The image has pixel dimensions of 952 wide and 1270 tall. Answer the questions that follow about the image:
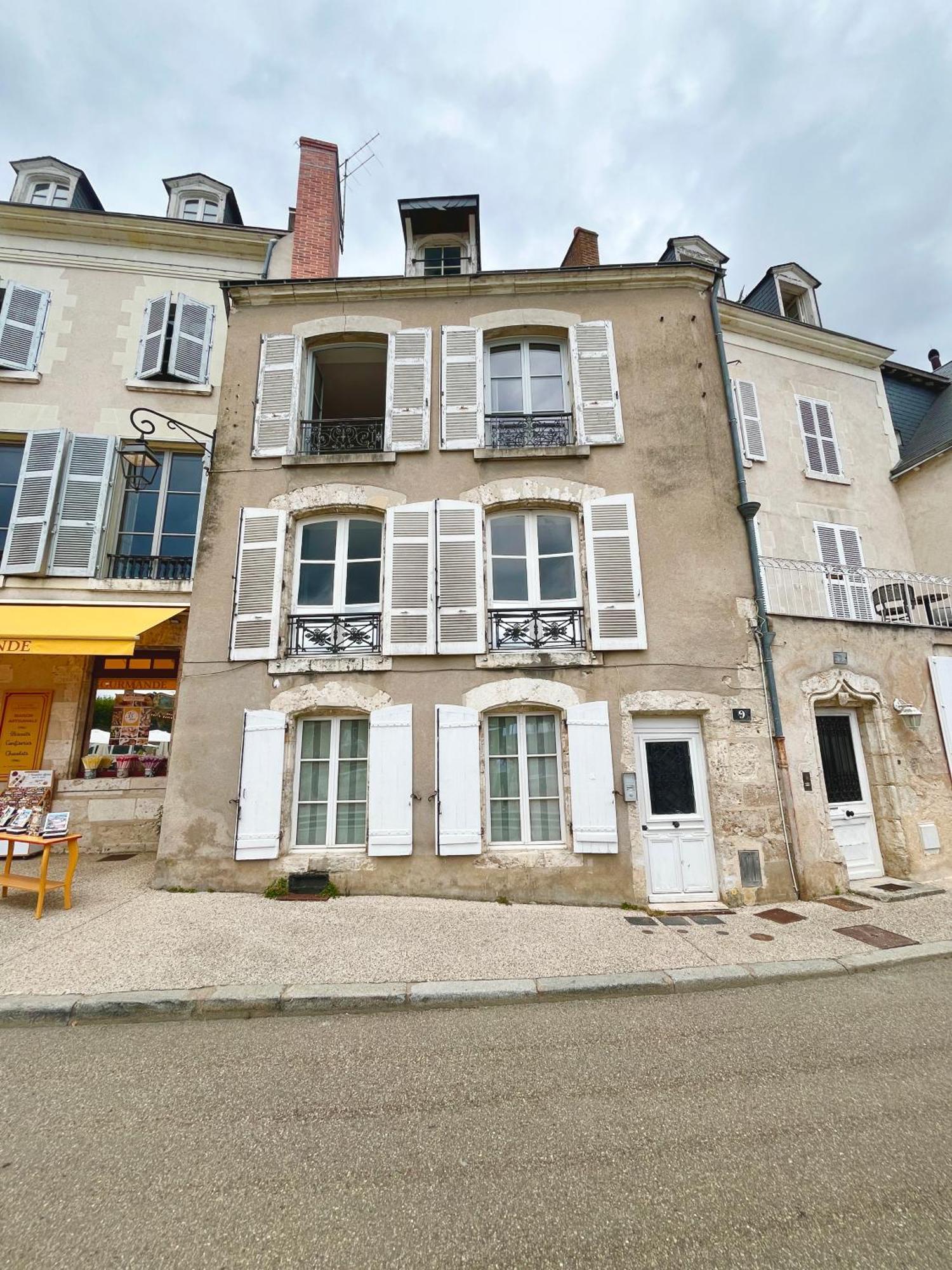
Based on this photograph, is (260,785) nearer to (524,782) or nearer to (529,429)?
(524,782)

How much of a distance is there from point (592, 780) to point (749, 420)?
728cm

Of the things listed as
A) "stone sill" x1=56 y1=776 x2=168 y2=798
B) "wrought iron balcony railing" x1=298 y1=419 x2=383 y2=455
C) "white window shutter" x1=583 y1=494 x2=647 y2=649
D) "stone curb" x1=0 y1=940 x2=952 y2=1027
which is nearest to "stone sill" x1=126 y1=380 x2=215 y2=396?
"wrought iron balcony railing" x1=298 y1=419 x2=383 y2=455

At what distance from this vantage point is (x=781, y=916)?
5.57m

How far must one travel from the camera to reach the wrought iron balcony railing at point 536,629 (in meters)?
6.73

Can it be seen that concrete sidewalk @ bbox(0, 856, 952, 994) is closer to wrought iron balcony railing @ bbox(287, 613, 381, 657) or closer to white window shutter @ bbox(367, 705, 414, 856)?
white window shutter @ bbox(367, 705, 414, 856)

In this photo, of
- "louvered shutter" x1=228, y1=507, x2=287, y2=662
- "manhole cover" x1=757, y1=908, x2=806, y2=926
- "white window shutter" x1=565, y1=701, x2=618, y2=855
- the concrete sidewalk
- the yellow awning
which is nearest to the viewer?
the concrete sidewalk

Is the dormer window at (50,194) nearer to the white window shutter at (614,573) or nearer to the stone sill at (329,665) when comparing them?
the stone sill at (329,665)

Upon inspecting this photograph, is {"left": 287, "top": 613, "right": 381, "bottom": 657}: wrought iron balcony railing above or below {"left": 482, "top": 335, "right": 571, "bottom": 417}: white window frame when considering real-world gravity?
below

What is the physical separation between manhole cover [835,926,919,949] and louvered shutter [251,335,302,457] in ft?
27.4

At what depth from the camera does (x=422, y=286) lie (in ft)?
25.6

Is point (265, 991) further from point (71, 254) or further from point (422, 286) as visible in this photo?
point (71, 254)

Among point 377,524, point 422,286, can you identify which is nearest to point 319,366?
point 422,286

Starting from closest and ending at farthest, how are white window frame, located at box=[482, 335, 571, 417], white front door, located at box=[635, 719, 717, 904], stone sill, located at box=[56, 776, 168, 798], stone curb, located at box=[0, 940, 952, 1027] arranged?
stone curb, located at box=[0, 940, 952, 1027] → white front door, located at box=[635, 719, 717, 904] → white window frame, located at box=[482, 335, 571, 417] → stone sill, located at box=[56, 776, 168, 798]

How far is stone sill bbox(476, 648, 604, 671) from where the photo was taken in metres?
6.52
